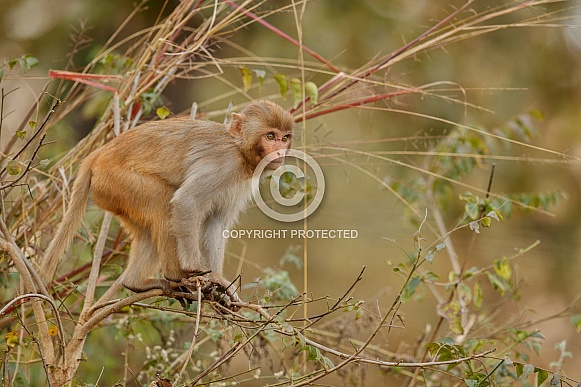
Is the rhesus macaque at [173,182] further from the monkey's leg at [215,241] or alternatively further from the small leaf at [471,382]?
the small leaf at [471,382]

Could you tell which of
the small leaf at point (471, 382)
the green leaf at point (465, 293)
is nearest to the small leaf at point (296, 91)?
the green leaf at point (465, 293)

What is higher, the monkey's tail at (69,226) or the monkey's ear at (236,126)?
the monkey's ear at (236,126)

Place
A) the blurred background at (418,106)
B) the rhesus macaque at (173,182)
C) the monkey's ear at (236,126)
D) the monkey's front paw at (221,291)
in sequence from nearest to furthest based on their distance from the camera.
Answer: the monkey's front paw at (221,291)
the rhesus macaque at (173,182)
the monkey's ear at (236,126)
the blurred background at (418,106)

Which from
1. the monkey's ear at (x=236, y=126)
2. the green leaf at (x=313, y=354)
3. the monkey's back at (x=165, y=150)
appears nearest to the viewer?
the green leaf at (x=313, y=354)

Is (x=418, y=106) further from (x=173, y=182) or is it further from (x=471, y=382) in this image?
(x=471, y=382)

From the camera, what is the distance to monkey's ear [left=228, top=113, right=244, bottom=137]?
461 centimetres

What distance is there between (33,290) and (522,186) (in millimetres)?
8339

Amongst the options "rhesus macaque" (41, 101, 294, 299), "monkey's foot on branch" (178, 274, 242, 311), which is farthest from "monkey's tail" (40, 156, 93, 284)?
"monkey's foot on branch" (178, 274, 242, 311)

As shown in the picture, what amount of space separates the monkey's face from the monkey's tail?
1.00 metres

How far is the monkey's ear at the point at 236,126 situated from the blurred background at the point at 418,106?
4216 millimetres

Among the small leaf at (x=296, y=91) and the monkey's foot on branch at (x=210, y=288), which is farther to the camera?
the small leaf at (x=296, y=91)

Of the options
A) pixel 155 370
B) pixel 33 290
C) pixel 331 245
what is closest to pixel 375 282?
pixel 331 245

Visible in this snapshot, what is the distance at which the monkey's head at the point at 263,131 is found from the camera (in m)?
4.54

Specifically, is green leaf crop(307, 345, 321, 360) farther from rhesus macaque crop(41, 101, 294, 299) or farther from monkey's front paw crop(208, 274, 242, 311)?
rhesus macaque crop(41, 101, 294, 299)
